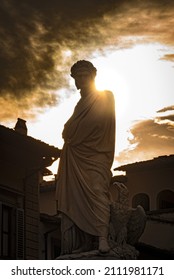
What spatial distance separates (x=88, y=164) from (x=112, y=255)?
3.53 feet

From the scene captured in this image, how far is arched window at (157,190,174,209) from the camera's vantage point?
32.7 m

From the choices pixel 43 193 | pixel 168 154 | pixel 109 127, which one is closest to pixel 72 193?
pixel 109 127

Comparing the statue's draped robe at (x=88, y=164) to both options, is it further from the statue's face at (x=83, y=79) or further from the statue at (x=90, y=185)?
the statue's face at (x=83, y=79)

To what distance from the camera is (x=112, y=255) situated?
9805 mm

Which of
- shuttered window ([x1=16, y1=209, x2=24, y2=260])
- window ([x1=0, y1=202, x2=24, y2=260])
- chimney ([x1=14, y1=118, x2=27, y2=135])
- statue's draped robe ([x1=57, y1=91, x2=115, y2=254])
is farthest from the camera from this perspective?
chimney ([x1=14, y1=118, x2=27, y2=135])

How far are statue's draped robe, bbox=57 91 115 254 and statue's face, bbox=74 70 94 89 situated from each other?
0.14m

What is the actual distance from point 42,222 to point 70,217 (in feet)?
38.1

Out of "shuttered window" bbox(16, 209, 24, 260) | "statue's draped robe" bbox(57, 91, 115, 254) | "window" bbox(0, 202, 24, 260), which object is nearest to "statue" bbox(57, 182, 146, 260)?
"statue's draped robe" bbox(57, 91, 115, 254)

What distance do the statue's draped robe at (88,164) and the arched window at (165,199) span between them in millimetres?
22440

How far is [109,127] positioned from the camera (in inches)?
405

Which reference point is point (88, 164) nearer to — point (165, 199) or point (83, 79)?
point (83, 79)

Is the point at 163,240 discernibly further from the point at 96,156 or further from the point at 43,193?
the point at 96,156

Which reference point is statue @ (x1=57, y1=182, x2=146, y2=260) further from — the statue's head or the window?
the window
